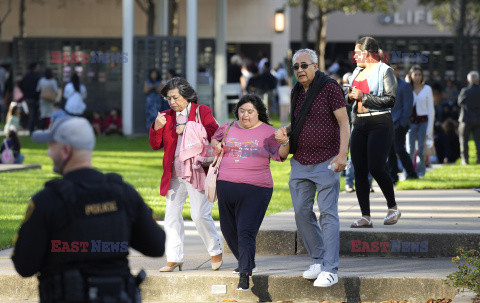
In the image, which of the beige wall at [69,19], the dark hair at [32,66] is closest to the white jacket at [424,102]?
the dark hair at [32,66]

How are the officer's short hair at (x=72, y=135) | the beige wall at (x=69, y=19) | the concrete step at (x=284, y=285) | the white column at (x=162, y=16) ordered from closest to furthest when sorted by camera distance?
the officer's short hair at (x=72, y=135), the concrete step at (x=284, y=285), the white column at (x=162, y=16), the beige wall at (x=69, y=19)

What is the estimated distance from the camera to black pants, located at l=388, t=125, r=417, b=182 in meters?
13.9

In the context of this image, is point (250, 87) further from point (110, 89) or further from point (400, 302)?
point (400, 302)

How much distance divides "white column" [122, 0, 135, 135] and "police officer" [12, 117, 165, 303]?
21.0 meters

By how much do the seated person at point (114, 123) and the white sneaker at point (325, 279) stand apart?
18559 mm

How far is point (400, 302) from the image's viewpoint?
762cm

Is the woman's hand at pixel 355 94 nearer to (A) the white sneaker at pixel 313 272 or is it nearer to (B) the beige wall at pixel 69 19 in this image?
(A) the white sneaker at pixel 313 272

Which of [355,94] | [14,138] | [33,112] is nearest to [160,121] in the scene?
[355,94]

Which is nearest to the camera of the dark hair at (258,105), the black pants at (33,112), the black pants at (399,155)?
the dark hair at (258,105)

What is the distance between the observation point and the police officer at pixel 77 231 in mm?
3973

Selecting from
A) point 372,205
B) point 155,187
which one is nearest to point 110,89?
point 155,187

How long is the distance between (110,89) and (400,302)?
2025 centimetres

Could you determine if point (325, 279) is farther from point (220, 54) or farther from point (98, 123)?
point (220, 54)

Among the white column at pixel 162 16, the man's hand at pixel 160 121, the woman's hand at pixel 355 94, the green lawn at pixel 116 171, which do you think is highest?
the white column at pixel 162 16
